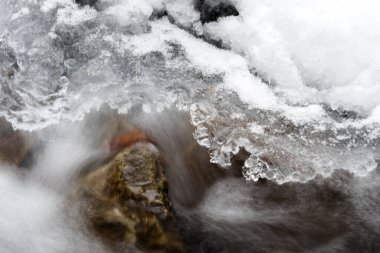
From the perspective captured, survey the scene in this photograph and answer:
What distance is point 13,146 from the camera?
13.2 feet

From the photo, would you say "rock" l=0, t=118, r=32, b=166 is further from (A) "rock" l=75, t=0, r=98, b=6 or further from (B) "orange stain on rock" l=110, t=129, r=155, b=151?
(A) "rock" l=75, t=0, r=98, b=6

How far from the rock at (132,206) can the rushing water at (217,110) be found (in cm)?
18

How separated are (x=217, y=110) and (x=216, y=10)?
4.36ft

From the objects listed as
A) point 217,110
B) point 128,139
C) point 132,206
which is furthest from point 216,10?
point 132,206

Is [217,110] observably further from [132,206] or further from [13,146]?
[13,146]

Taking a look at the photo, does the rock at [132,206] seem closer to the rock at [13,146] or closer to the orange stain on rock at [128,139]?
the orange stain on rock at [128,139]

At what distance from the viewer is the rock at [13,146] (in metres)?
3.98

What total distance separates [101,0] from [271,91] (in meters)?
2.13

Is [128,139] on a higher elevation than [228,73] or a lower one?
lower

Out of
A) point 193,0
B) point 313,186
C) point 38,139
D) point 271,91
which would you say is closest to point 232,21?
point 193,0

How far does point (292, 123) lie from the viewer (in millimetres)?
4039

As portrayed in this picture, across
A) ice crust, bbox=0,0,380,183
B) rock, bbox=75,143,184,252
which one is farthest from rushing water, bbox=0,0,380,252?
rock, bbox=75,143,184,252

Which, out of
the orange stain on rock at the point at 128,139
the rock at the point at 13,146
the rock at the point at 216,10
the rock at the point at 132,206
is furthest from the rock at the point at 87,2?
the rock at the point at 132,206

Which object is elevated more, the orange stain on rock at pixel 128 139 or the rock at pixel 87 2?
the rock at pixel 87 2
